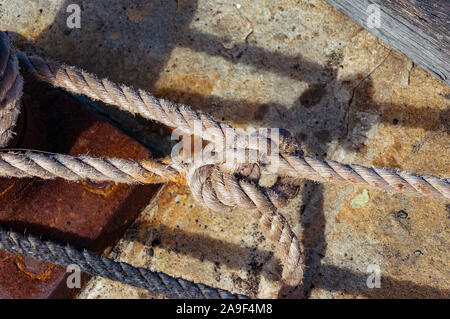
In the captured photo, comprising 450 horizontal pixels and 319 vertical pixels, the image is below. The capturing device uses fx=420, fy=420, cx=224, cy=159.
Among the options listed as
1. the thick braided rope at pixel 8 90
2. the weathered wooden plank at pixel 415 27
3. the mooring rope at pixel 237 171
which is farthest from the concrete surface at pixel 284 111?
the thick braided rope at pixel 8 90

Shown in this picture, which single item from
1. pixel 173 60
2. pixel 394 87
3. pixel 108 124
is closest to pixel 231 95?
pixel 173 60

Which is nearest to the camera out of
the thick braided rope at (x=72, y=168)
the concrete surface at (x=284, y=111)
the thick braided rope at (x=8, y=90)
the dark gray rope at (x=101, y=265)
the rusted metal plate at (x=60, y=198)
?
the thick braided rope at (x=8, y=90)

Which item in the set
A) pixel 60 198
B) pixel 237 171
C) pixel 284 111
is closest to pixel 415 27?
pixel 284 111

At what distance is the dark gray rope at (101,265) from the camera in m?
1.17

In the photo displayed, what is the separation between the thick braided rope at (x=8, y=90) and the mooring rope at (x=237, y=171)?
7 cm

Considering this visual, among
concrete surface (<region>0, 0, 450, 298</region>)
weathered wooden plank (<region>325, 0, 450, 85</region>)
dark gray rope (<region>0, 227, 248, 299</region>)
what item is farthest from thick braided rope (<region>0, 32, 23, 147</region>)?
weathered wooden plank (<region>325, 0, 450, 85</region>)

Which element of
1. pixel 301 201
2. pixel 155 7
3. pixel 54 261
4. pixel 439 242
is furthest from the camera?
pixel 155 7

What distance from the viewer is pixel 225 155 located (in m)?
1.01

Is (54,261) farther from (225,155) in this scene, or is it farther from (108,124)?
(225,155)

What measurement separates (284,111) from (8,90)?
92cm

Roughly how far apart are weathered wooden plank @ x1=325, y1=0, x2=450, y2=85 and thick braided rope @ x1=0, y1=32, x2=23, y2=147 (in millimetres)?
1086

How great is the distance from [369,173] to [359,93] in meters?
0.60

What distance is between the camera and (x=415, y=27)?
1.32 metres

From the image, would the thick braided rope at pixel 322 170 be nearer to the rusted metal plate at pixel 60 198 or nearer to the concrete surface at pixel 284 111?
the rusted metal plate at pixel 60 198
